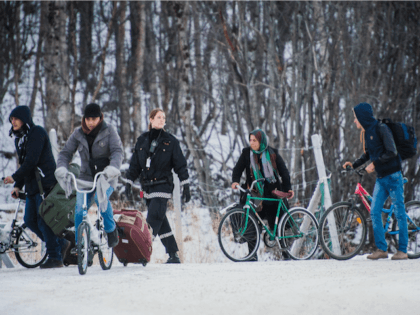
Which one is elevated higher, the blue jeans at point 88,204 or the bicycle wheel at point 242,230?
the blue jeans at point 88,204

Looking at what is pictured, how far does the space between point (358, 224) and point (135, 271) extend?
300 cm

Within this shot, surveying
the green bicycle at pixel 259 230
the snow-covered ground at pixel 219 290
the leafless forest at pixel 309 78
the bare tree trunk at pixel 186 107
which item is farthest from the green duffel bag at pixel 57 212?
the bare tree trunk at pixel 186 107

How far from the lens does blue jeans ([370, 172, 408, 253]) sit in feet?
21.5

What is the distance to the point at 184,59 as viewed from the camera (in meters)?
11.6

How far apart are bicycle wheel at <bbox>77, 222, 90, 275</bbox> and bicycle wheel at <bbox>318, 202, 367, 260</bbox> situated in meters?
3.01

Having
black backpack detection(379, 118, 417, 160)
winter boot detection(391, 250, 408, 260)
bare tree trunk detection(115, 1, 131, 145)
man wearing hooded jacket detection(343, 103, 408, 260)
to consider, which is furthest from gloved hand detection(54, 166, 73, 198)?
bare tree trunk detection(115, 1, 131, 145)

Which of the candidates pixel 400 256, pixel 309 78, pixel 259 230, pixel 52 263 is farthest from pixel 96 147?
pixel 309 78

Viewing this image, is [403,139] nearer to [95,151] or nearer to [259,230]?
[259,230]

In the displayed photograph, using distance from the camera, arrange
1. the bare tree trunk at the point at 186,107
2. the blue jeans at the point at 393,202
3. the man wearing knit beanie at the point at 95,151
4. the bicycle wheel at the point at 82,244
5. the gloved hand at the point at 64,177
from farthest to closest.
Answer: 1. the bare tree trunk at the point at 186,107
2. the blue jeans at the point at 393,202
3. the man wearing knit beanie at the point at 95,151
4. the gloved hand at the point at 64,177
5. the bicycle wheel at the point at 82,244

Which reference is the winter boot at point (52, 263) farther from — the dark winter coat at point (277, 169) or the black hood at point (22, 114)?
the dark winter coat at point (277, 169)

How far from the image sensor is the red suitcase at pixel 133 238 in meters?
6.21

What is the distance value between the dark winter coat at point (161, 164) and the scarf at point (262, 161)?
3.59 feet

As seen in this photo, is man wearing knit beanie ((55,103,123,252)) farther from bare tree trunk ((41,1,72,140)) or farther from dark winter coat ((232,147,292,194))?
bare tree trunk ((41,1,72,140))

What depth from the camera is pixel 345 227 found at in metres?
7.12
